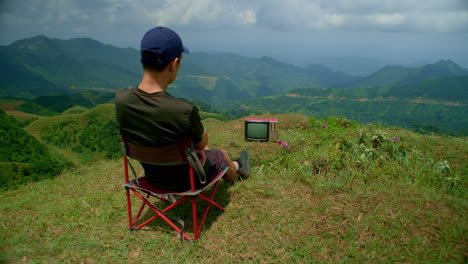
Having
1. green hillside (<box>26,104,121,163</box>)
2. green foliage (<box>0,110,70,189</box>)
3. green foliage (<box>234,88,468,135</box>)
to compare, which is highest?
green foliage (<box>0,110,70,189</box>)

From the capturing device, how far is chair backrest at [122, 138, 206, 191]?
2.88 metres

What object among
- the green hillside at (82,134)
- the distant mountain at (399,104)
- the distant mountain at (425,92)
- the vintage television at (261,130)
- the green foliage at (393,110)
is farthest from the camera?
the distant mountain at (425,92)

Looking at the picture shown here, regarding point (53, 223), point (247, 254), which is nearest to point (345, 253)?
point (247, 254)

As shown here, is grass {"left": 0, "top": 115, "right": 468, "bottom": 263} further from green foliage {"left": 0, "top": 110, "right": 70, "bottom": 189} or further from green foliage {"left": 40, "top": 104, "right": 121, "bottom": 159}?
green foliage {"left": 40, "top": 104, "right": 121, "bottom": 159}

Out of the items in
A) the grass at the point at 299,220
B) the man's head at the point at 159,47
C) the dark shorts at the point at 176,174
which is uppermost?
the man's head at the point at 159,47

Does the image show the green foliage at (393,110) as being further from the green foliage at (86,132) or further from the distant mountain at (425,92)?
the green foliage at (86,132)

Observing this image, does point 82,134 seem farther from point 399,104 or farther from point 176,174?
point 399,104

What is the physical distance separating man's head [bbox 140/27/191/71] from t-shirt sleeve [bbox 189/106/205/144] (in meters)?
0.59

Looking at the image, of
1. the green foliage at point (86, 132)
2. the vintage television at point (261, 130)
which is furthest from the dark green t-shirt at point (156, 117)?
the green foliage at point (86, 132)

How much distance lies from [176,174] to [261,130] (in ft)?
13.4

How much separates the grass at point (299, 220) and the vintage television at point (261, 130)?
138cm

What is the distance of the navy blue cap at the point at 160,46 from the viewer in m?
2.73

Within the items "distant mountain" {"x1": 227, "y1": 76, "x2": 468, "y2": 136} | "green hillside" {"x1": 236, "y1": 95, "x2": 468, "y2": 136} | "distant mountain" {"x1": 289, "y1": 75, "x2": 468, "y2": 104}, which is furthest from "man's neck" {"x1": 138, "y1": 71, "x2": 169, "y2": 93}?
"distant mountain" {"x1": 289, "y1": 75, "x2": 468, "y2": 104}

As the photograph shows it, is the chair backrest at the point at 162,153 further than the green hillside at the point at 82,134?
No
